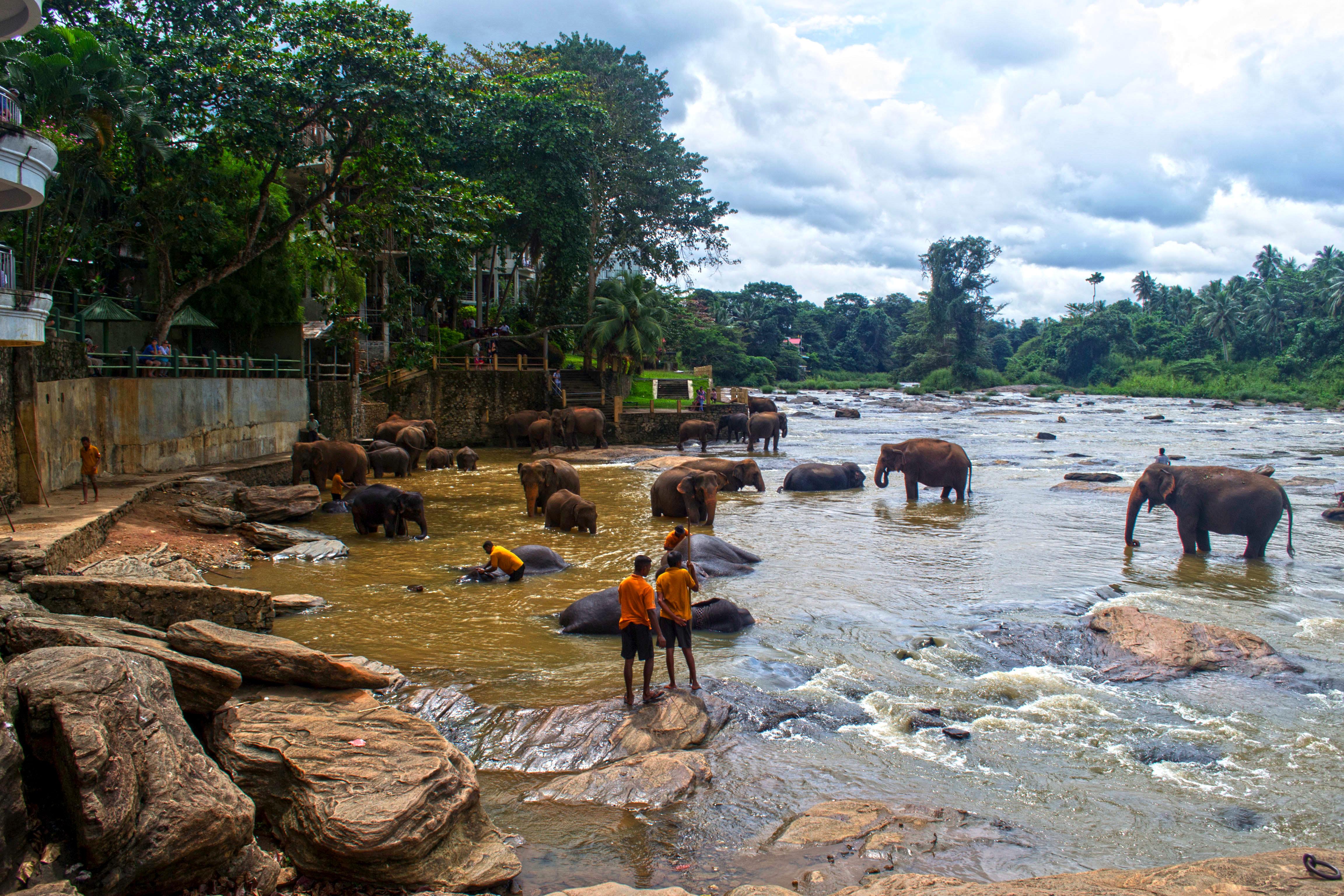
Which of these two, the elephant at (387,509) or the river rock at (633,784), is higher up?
the elephant at (387,509)

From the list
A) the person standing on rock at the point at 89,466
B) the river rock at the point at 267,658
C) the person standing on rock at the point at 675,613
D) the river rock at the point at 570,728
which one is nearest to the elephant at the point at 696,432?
the person standing on rock at the point at 89,466

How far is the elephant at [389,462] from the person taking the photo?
23.0 meters

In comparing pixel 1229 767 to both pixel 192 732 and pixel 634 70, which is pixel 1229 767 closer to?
pixel 192 732

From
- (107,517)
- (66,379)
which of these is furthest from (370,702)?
(66,379)

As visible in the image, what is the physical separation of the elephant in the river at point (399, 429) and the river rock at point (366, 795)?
68.2ft

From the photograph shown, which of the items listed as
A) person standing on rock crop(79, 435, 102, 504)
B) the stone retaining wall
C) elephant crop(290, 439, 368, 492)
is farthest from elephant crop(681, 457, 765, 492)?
the stone retaining wall

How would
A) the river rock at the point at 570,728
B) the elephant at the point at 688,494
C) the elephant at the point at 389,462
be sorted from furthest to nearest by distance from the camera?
the elephant at the point at 389,462
the elephant at the point at 688,494
the river rock at the point at 570,728

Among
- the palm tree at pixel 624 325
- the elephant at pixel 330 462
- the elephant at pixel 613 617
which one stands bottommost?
the elephant at pixel 613 617

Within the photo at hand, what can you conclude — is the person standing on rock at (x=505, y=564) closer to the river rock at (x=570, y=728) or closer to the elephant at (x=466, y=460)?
the river rock at (x=570, y=728)

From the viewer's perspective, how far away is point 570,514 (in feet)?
51.3

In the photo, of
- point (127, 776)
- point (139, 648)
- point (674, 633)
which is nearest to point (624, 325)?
point (674, 633)

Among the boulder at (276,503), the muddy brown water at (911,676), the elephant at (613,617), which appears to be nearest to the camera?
the muddy brown water at (911,676)

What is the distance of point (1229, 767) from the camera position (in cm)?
656

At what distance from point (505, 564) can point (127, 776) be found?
7389mm
